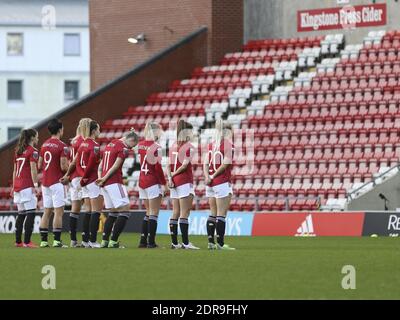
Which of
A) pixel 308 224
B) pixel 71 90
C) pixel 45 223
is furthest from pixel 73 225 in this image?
pixel 71 90

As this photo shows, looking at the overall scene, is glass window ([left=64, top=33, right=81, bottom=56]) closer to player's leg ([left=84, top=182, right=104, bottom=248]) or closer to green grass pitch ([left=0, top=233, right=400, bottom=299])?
green grass pitch ([left=0, top=233, right=400, bottom=299])

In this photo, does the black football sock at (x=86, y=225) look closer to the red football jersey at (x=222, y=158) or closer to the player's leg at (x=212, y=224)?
the player's leg at (x=212, y=224)

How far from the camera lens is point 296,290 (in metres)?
15.9

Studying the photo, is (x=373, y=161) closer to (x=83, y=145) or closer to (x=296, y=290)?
(x=83, y=145)

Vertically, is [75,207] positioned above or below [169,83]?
below

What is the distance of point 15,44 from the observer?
101 metres

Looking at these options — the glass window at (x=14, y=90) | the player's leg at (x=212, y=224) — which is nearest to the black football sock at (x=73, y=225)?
the player's leg at (x=212, y=224)

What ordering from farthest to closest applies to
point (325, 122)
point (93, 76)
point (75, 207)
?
point (93, 76) → point (325, 122) → point (75, 207)

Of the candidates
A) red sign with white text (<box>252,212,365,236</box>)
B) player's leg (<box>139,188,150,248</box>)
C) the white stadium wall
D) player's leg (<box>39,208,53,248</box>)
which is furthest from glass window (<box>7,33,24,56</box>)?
player's leg (<box>139,188,150,248</box>)

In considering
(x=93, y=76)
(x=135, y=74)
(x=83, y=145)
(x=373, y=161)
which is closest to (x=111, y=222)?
(x=83, y=145)

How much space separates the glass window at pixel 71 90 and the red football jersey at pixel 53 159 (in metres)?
73.6

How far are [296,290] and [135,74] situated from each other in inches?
1198
